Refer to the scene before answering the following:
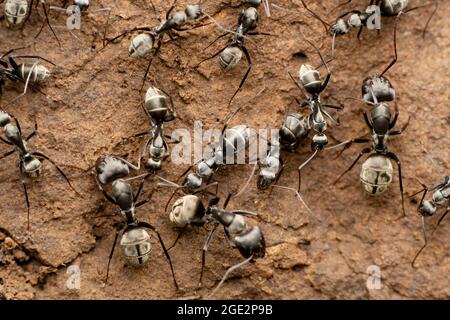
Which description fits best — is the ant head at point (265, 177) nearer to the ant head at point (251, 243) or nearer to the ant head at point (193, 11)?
the ant head at point (251, 243)

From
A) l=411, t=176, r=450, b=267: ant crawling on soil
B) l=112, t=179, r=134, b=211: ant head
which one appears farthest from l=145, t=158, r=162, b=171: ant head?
l=411, t=176, r=450, b=267: ant crawling on soil

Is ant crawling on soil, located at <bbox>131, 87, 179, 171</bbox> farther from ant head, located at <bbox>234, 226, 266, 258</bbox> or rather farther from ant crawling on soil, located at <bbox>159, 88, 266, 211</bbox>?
ant head, located at <bbox>234, 226, 266, 258</bbox>

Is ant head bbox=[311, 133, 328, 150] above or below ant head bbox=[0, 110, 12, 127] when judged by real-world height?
below

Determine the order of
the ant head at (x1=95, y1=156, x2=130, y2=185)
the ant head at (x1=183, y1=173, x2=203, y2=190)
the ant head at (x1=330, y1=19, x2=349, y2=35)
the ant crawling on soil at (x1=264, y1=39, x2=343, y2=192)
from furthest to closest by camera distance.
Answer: the ant head at (x1=330, y1=19, x2=349, y2=35) < the ant crawling on soil at (x1=264, y1=39, x2=343, y2=192) < the ant head at (x1=183, y1=173, x2=203, y2=190) < the ant head at (x1=95, y1=156, x2=130, y2=185)

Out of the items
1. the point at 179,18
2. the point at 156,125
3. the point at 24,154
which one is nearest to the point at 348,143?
the point at 156,125

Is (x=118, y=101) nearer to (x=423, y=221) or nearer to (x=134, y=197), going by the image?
(x=134, y=197)

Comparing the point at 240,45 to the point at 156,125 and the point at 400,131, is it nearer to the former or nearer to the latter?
the point at 156,125

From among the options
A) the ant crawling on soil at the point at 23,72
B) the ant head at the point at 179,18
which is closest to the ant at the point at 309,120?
the ant head at the point at 179,18
